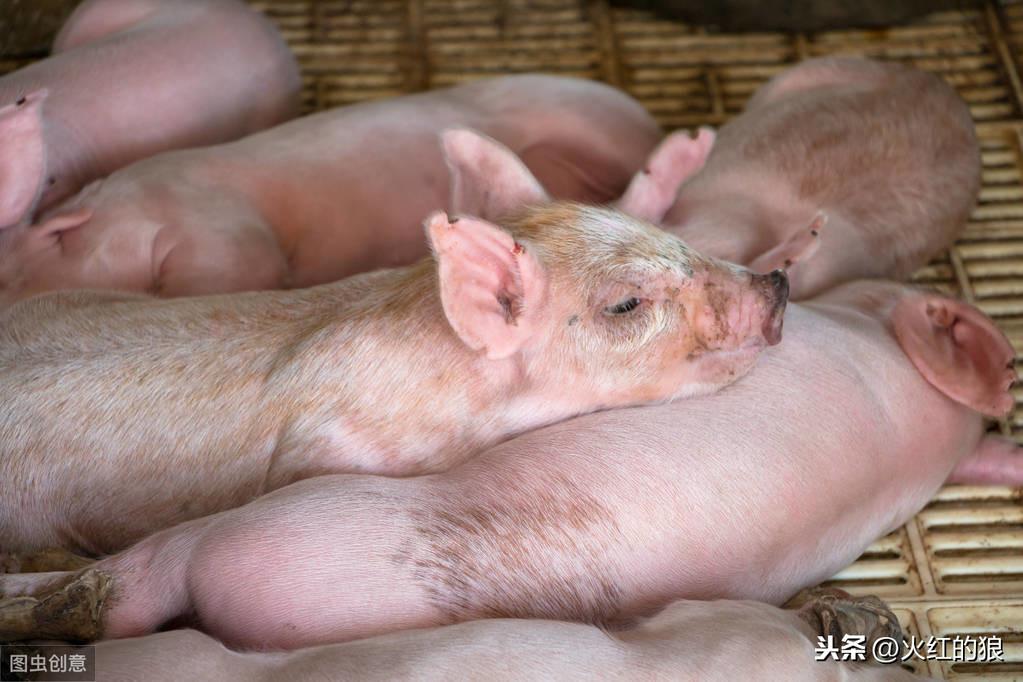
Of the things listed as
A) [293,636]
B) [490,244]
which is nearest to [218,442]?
[293,636]

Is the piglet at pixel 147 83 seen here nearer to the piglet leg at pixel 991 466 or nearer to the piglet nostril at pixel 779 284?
the piglet nostril at pixel 779 284

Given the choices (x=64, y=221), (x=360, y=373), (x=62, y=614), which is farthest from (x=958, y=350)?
(x=64, y=221)

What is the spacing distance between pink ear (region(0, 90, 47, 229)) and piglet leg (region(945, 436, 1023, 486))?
7.43ft

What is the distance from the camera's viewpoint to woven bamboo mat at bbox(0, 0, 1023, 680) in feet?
12.4

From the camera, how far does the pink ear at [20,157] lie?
2.91m

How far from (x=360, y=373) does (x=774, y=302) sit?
0.82m

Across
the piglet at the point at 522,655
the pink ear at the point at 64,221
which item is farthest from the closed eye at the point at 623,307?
the pink ear at the point at 64,221

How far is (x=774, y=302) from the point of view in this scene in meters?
2.48

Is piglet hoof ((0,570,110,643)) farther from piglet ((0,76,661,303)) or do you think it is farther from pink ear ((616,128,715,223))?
pink ear ((616,128,715,223))

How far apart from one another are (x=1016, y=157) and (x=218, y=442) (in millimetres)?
2692

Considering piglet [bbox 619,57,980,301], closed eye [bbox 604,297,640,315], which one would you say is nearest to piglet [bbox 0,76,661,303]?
piglet [bbox 619,57,980,301]

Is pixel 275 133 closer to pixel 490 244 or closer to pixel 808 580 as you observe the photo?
pixel 490 244

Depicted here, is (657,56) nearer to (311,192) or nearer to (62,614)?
(311,192)

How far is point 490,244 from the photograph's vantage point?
2295 millimetres
